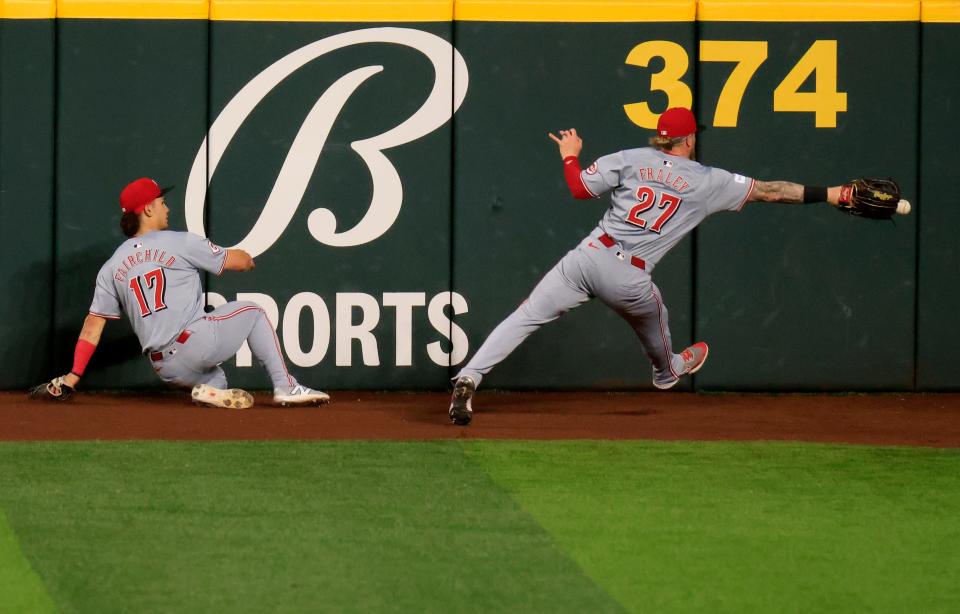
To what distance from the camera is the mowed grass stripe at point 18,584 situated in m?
4.81

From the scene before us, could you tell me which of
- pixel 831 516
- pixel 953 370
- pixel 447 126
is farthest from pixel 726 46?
pixel 831 516

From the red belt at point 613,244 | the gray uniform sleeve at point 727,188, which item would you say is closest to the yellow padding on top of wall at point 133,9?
the red belt at point 613,244

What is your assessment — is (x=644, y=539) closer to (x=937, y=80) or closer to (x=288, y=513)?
(x=288, y=513)

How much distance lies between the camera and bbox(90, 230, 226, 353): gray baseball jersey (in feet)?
30.0

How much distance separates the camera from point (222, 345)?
30.3ft

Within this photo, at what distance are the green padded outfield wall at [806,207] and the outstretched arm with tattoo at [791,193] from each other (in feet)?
5.62

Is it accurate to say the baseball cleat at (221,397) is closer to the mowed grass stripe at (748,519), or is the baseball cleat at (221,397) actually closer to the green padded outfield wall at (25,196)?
the green padded outfield wall at (25,196)

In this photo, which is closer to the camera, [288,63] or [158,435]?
[158,435]

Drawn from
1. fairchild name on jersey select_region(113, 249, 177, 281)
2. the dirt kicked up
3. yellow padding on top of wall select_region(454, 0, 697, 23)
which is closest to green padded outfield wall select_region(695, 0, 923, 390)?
yellow padding on top of wall select_region(454, 0, 697, 23)

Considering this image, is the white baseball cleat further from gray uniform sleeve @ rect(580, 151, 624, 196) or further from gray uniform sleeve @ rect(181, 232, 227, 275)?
gray uniform sleeve @ rect(181, 232, 227, 275)

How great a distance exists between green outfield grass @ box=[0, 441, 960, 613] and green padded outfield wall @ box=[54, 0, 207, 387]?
2456 millimetres

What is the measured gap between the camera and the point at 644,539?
5789 millimetres

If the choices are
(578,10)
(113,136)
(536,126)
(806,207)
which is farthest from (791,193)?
(113,136)

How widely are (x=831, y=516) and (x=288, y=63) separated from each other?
5.46 metres
